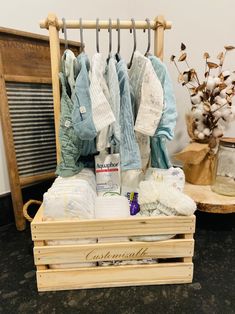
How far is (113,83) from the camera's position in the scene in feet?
2.80

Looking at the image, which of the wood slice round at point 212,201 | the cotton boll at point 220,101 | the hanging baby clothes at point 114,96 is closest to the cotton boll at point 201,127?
the cotton boll at point 220,101

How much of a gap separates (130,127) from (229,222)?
0.82 meters

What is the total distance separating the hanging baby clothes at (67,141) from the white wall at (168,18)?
443 millimetres

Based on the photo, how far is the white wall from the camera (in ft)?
3.99

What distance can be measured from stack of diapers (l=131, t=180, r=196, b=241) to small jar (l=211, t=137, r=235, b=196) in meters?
0.46

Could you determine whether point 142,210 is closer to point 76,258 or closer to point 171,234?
point 171,234

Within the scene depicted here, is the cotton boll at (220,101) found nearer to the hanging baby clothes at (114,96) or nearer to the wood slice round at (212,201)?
the wood slice round at (212,201)

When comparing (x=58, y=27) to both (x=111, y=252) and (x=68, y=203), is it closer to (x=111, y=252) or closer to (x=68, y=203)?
(x=68, y=203)

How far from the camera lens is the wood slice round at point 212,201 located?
1074 mm

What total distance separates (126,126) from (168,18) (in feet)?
3.09

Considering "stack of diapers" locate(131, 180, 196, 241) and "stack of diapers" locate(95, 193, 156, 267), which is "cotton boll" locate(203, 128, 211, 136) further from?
"stack of diapers" locate(95, 193, 156, 267)

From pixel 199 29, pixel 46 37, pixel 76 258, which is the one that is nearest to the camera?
pixel 76 258

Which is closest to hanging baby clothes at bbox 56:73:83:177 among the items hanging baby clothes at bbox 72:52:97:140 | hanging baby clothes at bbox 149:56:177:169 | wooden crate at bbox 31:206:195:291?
hanging baby clothes at bbox 72:52:97:140

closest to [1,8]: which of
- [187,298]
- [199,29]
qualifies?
[199,29]
